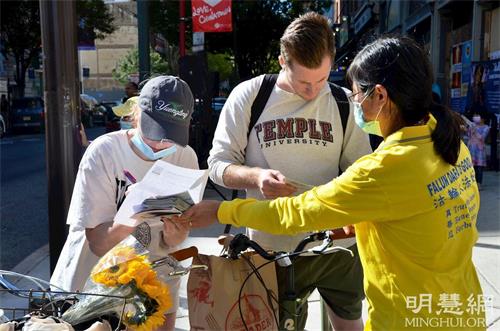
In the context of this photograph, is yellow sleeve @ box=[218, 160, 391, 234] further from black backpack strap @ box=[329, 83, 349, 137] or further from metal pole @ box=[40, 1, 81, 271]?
metal pole @ box=[40, 1, 81, 271]

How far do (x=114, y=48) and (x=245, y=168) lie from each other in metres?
70.6

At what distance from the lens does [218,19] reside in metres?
12.4

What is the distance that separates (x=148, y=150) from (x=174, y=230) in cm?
36

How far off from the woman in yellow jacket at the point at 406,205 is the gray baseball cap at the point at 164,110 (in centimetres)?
58

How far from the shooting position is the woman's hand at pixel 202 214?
2.10 meters

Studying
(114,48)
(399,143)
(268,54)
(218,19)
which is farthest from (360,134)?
(114,48)

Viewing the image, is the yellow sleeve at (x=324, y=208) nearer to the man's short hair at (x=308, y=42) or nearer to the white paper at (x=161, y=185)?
the white paper at (x=161, y=185)

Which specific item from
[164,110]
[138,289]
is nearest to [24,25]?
[164,110]

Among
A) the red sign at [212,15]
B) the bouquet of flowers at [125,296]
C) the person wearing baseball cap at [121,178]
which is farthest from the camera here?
the red sign at [212,15]

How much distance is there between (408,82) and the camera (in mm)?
1812

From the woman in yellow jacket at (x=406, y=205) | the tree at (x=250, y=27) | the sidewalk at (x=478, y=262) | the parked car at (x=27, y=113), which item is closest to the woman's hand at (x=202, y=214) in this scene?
the woman in yellow jacket at (x=406, y=205)

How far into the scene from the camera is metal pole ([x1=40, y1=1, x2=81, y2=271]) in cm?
425

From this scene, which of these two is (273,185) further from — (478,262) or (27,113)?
(27,113)

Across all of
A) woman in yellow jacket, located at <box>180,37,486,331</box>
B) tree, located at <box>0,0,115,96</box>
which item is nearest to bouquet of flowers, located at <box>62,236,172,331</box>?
woman in yellow jacket, located at <box>180,37,486,331</box>
